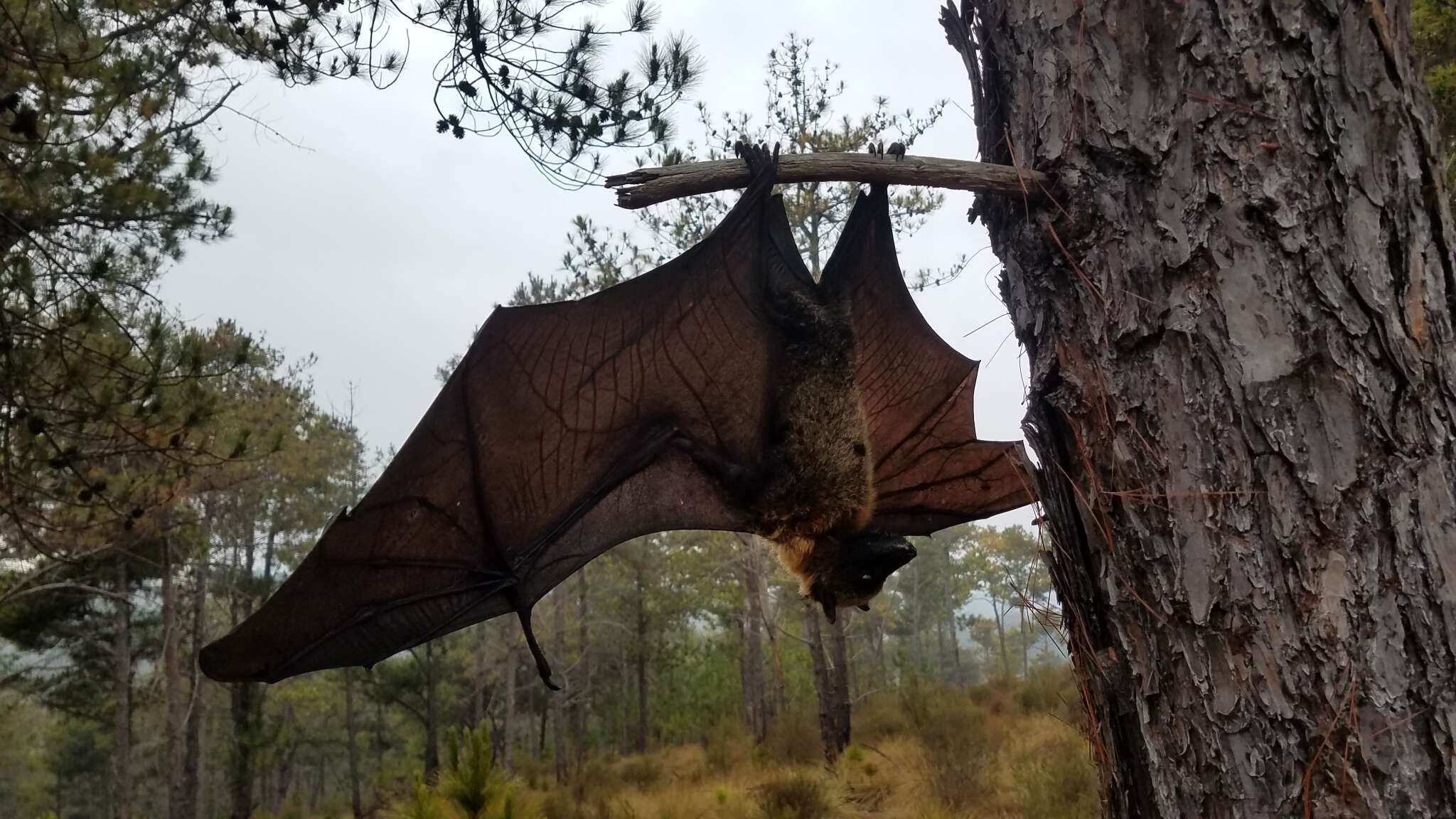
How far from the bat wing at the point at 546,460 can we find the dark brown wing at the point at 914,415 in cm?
44

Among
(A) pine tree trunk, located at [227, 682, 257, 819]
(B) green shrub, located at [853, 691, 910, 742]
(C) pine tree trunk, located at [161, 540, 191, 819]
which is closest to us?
(B) green shrub, located at [853, 691, 910, 742]

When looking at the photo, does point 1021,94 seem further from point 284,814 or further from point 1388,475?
point 284,814

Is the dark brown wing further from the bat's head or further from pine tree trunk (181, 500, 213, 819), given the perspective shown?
pine tree trunk (181, 500, 213, 819)

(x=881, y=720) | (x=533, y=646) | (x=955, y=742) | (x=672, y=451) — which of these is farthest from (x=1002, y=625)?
(x=881, y=720)

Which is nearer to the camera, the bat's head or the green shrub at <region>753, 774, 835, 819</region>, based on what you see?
the bat's head

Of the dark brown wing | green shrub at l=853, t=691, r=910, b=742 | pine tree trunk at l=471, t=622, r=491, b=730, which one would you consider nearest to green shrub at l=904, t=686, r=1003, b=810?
green shrub at l=853, t=691, r=910, b=742

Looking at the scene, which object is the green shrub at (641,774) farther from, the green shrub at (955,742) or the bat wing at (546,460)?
the bat wing at (546,460)

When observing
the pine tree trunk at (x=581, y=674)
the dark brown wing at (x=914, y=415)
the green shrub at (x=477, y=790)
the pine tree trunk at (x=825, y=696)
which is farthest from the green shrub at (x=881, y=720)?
the dark brown wing at (x=914, y=415)

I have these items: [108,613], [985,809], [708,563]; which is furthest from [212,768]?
[985,809]

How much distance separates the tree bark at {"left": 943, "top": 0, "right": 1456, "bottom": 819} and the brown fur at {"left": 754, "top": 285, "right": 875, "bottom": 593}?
1667 mm

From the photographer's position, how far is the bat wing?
2.56 m

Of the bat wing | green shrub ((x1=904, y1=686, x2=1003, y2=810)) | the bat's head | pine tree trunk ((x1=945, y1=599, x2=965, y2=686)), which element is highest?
the bat wing

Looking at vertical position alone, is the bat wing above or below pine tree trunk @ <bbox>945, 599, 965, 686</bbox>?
above

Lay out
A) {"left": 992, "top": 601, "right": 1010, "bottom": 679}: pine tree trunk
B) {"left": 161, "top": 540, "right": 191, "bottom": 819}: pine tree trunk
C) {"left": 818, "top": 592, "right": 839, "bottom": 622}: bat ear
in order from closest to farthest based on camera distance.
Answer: {"left": 992, "top": 601, "right": 1010, "bottom": 679}: pine tree trunk → {"left": 818, "top": 592, "right": 839, "bottom": 622}: bat ear → {"left": 161, "top": 540, "right": 191, "bottom": 819}: pine tree trunk
